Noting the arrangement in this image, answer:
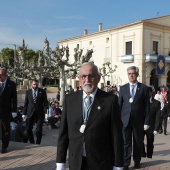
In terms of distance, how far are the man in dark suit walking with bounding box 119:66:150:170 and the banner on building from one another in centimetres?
3263

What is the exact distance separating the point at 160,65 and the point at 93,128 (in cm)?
3603

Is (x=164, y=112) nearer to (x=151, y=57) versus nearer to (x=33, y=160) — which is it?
(x=33, y=160)

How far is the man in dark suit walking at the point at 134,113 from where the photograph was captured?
17.1 feet

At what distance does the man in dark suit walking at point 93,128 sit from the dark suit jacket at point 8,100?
359 centimetres

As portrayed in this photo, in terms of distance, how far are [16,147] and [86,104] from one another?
4.24 metres

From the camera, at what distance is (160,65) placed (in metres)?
37.2

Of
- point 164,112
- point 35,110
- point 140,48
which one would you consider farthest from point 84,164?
point 140,48

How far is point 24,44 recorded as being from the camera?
1880cm

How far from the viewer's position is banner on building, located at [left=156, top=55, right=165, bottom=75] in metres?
37.0

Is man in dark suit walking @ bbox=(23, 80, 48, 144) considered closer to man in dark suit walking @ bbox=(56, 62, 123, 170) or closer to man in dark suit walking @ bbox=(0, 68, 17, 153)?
man in dark suit walking @ bbox=(0, 68, 17, 153)

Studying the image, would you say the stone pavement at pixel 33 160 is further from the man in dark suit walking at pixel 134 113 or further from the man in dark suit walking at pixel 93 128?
the man in dark suit walking at pixel 93 128

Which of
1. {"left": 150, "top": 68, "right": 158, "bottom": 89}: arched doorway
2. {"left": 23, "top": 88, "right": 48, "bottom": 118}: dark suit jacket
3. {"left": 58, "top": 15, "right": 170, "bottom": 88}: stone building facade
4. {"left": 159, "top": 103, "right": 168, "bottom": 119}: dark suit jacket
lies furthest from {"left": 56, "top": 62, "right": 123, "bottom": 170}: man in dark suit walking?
{"left": 150, "top": 68, "right": 158, "bottom": 89}: arched doorway

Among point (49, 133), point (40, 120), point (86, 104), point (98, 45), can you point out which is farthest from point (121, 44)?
point (86, 104)

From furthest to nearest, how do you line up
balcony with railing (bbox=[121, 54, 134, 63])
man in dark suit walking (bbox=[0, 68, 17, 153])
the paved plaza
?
balcony with railing (bbox=[121, 54, 134, 63])
man in dark suit walking (bbox=[0, 68, 17, 153])
the paved plaza
